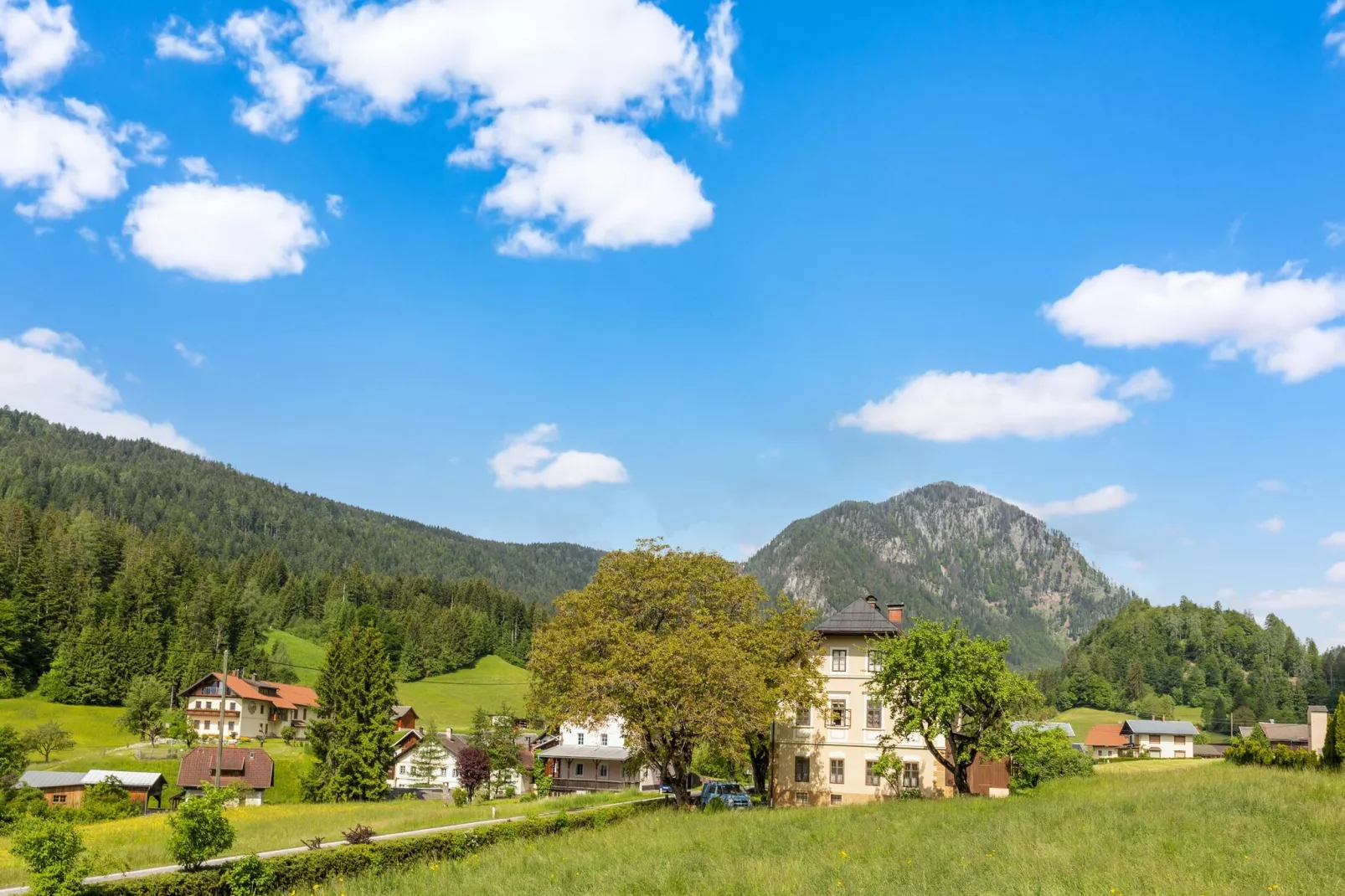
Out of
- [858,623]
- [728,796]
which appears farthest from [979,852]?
[858,623]

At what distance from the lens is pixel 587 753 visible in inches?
3492

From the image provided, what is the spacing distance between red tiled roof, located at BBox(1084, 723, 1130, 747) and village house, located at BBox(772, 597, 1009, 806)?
12605 centimetres

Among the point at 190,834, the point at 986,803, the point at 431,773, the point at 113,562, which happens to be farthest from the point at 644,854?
the point at 113,562

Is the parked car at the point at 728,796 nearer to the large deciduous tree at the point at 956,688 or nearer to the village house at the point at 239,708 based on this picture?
the large deciduous tree at the point at 956,688

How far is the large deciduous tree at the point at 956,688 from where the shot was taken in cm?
4256

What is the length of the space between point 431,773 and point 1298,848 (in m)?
101

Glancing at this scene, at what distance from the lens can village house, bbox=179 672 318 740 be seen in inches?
4929

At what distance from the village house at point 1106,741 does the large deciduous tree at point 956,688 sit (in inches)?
5192

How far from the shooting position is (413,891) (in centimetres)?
2241

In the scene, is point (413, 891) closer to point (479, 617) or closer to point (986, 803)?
point (986, 803)

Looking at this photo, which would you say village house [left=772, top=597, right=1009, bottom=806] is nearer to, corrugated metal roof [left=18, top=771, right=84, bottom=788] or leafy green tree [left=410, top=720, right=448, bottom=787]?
corrugated metal roof [left=18, top=771, right=84, bottom=788]

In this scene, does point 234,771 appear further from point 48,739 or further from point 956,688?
point 956,688

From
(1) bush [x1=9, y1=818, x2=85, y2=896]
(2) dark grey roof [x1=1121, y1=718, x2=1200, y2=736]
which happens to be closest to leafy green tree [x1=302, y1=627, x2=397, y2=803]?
(1) bush [x1=9, y1=818, x2=85, y2=896]

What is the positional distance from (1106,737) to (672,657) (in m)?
155
